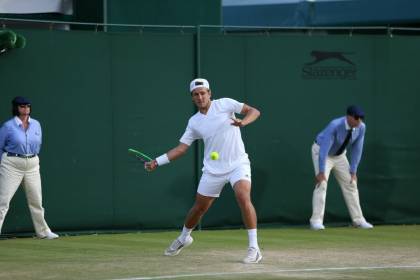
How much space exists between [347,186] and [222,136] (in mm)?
5219

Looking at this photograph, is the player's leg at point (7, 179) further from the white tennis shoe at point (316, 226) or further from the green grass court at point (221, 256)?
the white tennis shoe at point (316, 226)

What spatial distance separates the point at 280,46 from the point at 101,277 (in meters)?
7.39

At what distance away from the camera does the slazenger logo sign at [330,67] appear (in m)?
17.3

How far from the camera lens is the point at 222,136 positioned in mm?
12109

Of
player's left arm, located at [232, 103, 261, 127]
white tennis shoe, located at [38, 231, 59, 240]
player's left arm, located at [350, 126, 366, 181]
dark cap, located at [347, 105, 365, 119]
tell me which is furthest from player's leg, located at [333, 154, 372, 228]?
player's left arm, located at [232, 103, 261, 127]

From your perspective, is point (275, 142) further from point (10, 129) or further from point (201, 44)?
point (10, 129)

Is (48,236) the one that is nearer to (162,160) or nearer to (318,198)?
(162,160)

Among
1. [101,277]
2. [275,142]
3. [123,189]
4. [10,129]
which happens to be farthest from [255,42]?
[101,277]

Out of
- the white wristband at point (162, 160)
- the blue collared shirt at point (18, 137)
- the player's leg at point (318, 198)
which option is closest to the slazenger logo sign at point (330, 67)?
the player's leg at point (318, 198)

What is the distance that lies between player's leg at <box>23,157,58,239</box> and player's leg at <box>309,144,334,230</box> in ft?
13.9

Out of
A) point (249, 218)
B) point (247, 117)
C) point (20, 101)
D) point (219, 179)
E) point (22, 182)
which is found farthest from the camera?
point (22, 182)

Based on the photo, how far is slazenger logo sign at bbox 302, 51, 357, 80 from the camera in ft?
56.7

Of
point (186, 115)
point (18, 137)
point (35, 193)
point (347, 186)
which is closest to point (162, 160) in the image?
point (18, 137)

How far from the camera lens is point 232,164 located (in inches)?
477
